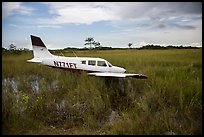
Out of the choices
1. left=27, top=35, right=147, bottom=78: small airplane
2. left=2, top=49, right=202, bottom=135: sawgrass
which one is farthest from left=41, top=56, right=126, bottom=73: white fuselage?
left=2, top=49, right=202, bottom=135: sawgrass

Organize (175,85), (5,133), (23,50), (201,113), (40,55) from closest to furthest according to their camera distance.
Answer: (5,133) → (201,113) → (175,85) → (23,50) → (40,55)

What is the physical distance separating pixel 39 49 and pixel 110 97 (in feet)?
5.10

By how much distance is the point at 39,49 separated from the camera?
4125 mm

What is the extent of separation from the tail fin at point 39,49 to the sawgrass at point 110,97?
0.73ft

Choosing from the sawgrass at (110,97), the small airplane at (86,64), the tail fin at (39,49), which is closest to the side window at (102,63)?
the small airplane at (86,64)

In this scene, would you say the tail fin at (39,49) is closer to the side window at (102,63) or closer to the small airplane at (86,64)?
the small airplane at (86,64)

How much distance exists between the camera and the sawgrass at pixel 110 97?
284cm

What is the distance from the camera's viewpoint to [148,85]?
369 centimetres

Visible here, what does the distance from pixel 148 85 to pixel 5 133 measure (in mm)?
2194

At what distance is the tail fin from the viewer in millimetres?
3755

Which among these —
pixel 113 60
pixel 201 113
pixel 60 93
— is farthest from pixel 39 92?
pixel 201 113

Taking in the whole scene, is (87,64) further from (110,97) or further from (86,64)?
(110,97)

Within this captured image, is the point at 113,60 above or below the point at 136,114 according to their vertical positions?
above

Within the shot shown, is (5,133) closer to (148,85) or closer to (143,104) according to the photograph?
(143,104)
